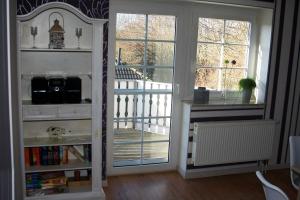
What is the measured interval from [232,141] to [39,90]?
2.35 metres

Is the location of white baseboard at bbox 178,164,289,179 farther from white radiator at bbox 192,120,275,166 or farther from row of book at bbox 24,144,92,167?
row of book at bbox 24,144,92,167

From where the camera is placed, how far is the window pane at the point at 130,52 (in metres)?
3.55

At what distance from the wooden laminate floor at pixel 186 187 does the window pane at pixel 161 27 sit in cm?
171

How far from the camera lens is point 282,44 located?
12.8ft

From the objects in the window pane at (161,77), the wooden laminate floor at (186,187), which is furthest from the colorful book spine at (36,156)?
the window pane at (161,77)

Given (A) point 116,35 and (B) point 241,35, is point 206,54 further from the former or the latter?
(A) point 116,35

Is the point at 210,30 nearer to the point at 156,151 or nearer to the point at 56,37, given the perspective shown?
the point at 156,151

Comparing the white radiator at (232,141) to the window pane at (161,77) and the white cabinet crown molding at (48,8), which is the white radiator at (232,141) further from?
the white cabinet crown molding at (48,8)

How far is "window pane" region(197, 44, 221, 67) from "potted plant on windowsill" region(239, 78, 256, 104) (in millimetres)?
390

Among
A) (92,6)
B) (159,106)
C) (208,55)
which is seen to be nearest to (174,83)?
(159,106)

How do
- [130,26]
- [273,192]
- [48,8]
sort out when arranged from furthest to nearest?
[130,26] → [48,8] → [273,192]

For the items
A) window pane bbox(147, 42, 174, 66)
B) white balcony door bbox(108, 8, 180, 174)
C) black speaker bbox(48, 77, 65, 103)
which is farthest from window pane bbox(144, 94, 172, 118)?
black speaker bbox(48, 77, 65, 103)

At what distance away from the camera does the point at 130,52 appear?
3588 mm

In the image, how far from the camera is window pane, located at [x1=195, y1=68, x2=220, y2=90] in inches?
155
